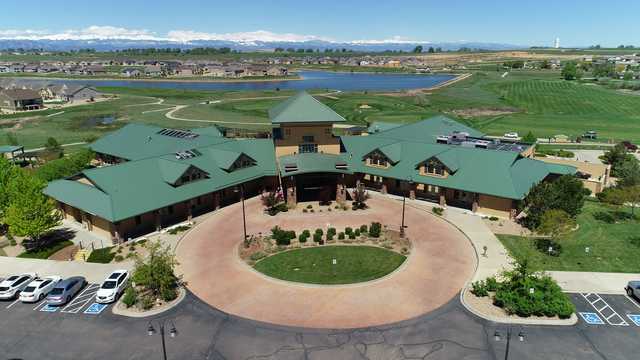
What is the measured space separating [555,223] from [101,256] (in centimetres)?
4957

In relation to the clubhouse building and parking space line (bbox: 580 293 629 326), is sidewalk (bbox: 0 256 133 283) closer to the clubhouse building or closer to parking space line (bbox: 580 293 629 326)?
the clubhouse building

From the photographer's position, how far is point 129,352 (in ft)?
95.0

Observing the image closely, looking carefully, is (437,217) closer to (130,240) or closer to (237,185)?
(237,185)

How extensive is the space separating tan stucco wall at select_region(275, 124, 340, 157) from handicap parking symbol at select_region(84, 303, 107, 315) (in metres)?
32.6

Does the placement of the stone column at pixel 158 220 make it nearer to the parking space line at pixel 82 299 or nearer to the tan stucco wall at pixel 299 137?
the parking space line at pixel 82 299

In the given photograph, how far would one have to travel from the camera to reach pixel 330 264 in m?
41.7

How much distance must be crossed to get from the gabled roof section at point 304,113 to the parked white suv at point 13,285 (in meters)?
34.7

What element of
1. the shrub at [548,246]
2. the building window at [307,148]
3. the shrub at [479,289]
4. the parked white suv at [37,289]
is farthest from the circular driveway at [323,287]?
the building window at [307,148]

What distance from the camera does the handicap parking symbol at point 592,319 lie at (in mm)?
31938

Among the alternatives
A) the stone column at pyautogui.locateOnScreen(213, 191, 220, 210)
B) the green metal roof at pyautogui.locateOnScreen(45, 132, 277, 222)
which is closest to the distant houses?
the green metal roof at pyautogui.locateOnScreen(45, 132, 277, 222)

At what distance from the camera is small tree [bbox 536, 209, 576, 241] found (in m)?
42.7

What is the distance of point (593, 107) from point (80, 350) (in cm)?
17198

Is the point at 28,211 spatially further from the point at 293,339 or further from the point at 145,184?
the point at 293,339

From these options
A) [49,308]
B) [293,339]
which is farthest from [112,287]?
[293,339]
